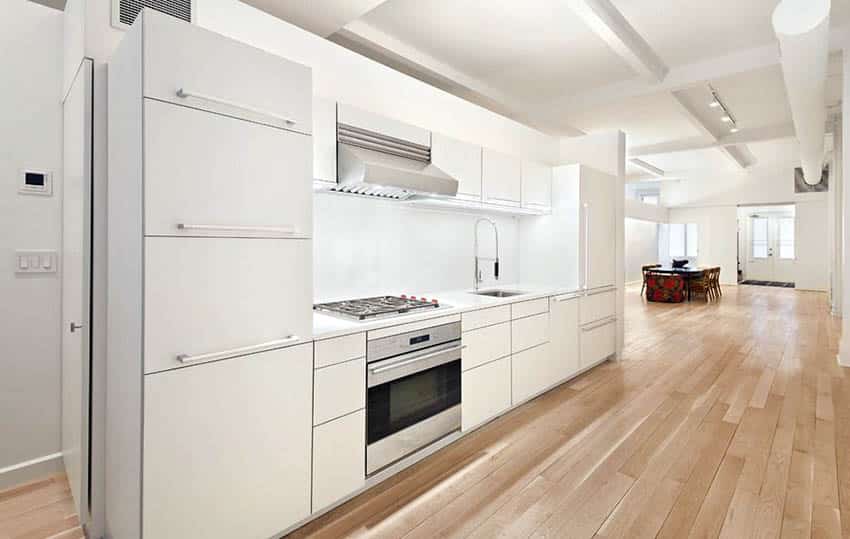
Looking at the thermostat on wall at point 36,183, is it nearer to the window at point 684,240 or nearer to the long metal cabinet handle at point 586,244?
the long metal cabinet handle at point 586,244

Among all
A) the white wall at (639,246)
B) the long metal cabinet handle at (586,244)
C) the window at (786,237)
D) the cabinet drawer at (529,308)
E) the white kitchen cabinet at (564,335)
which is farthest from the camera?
the window at (786,237)

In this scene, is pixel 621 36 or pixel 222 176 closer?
pixel 222 176

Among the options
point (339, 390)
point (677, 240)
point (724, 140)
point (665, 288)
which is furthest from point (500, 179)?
point (677, 240)

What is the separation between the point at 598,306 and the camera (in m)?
4.53

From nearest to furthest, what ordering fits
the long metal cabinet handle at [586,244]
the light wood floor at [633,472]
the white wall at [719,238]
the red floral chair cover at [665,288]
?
1. the light wood floor at [633,472]
2. the long metal cabinet handle at [586,244]
3. the red floral chair cover at [665,288]
4. the white wall at [719,238]

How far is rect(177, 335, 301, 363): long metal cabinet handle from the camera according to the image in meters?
1.58

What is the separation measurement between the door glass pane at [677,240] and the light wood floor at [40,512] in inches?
Answer: 636

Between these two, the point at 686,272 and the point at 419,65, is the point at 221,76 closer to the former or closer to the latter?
the point at 419,65

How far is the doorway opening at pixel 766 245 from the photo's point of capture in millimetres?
14773

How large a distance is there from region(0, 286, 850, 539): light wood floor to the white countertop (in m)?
0.87

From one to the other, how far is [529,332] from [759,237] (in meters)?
16.0

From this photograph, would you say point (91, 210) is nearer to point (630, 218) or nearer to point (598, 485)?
point (598, 485)

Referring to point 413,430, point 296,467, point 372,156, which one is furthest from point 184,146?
point 413,430

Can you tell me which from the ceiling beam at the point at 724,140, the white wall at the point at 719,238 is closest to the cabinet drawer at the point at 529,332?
the ceiling beam at the point at 724,140
